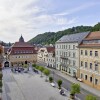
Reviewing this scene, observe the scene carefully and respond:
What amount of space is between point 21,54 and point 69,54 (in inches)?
1362

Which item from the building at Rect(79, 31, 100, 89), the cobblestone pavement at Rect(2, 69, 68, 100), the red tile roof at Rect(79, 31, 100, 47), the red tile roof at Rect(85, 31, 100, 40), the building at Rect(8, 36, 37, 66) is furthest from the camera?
the building at Rect(8, 36, 37, 66)

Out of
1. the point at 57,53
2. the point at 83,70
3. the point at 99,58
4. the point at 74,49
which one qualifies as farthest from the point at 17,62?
the point at 99,58

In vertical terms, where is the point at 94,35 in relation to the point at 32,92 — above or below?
above

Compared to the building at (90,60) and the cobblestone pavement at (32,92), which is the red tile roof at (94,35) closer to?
the building at (90,60)

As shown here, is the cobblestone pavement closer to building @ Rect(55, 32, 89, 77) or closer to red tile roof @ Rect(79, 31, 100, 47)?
building @ Rect(55, 32, 89, 77)

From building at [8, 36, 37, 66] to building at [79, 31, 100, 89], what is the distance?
43.2m

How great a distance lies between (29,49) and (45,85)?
49294 mm

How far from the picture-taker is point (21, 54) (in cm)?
9694

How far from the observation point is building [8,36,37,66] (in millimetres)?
95188

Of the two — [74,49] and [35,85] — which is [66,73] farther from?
[35,85]

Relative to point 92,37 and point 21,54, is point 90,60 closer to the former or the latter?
point 92,37

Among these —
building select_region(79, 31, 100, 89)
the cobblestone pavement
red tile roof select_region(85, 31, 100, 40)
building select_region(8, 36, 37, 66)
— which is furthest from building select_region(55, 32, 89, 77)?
building select_region(8, 36, 37, 66)

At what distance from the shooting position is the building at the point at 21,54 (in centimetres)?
9519

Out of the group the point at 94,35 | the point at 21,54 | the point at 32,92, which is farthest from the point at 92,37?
the point at 21,54
